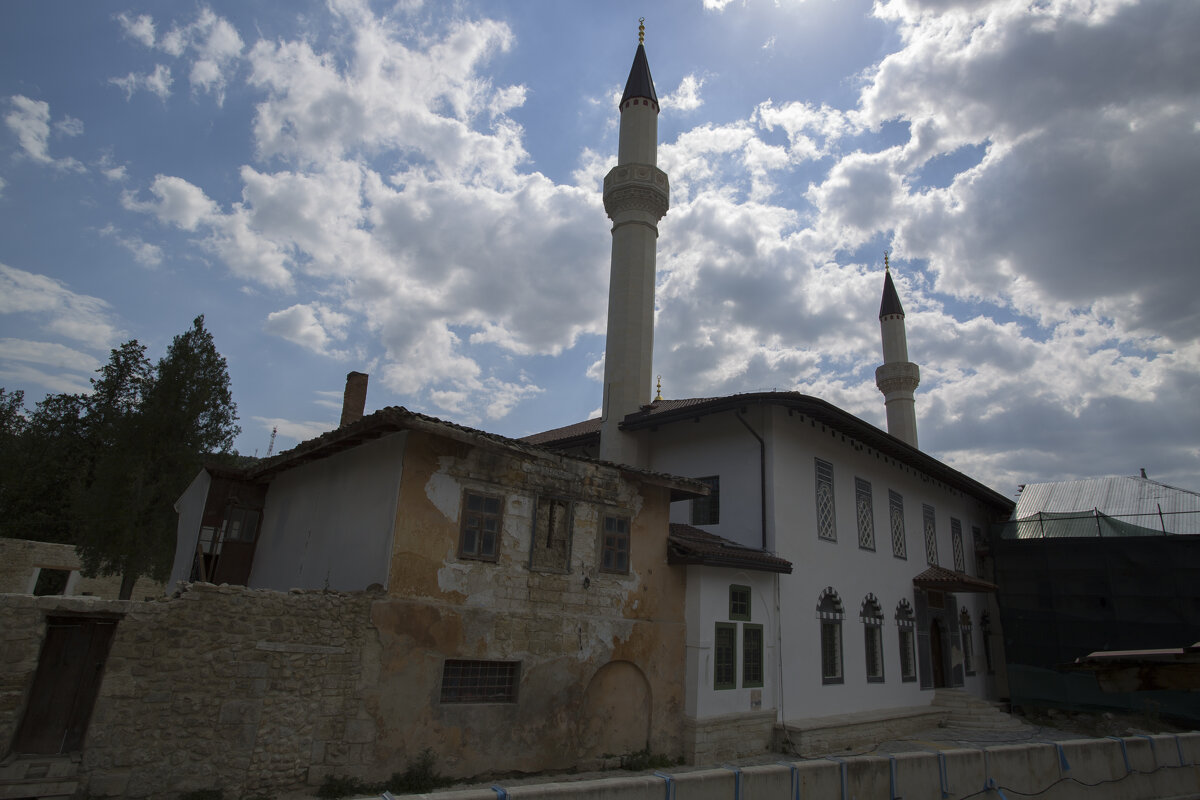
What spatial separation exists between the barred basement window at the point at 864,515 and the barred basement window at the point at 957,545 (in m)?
5.94

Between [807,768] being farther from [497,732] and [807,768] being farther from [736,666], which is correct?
[736,666]

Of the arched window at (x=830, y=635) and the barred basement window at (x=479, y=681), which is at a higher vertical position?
the arched window at (x=830, y=635)

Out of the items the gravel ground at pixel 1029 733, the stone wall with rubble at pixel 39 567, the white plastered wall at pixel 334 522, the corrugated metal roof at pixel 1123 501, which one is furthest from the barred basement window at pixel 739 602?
the stone wall with rubble at pixel 39 567

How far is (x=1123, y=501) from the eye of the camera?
21328 millimetres

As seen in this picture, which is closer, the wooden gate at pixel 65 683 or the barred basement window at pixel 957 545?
the wooden gate at pixel 65 683

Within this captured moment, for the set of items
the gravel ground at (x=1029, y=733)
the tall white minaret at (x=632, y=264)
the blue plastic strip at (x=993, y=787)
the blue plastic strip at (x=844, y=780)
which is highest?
the tall white minaret at (x=632, y=264)

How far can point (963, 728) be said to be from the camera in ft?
52.4

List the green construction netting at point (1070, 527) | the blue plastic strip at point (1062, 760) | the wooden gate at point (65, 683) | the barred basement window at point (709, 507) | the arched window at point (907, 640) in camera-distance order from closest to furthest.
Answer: the wooden gate at point (65, 683) < the blue plastic strip at point (1062, 760) < the barred basement window at point (709, 507) < the arched window at point (907, 640) < the green construction netting at point (1070, 527)

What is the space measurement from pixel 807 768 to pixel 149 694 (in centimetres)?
624

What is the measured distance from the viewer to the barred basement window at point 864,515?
16.0 metres

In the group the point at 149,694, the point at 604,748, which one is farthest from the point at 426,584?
the point at 604,748

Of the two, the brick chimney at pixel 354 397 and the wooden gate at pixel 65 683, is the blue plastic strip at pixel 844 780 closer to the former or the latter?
the wooden gate at pixel 65 683

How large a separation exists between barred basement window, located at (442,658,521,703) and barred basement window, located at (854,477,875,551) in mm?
9550

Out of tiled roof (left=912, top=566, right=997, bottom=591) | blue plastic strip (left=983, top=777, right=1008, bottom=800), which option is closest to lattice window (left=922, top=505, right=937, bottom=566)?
tiled roof (left=912, top=566, right=997, bottom=591)
